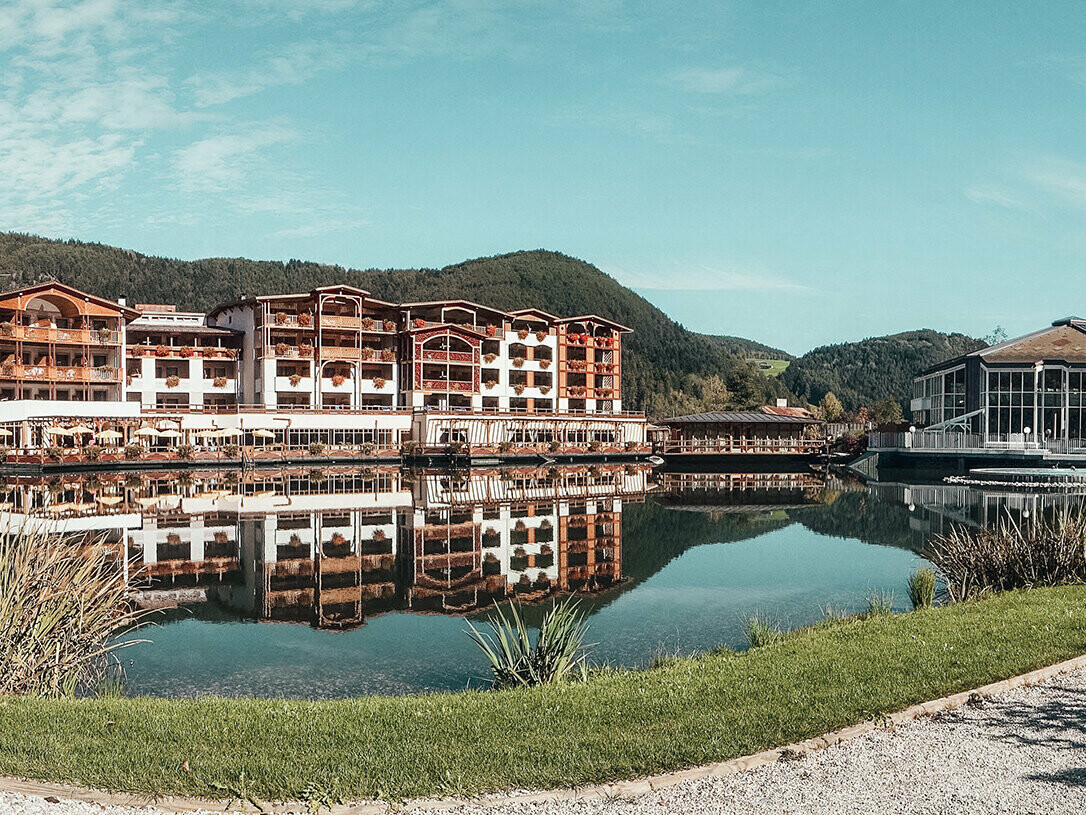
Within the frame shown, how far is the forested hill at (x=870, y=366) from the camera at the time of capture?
159250 millimetres

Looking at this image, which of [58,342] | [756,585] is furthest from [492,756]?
[58,342]

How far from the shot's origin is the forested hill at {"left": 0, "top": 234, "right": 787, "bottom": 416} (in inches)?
4560

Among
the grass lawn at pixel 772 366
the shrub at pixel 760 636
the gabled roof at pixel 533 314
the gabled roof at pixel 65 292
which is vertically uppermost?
the grass lawn at pixel 772 366

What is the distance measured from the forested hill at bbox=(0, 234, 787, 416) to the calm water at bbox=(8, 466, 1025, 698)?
6632 cm

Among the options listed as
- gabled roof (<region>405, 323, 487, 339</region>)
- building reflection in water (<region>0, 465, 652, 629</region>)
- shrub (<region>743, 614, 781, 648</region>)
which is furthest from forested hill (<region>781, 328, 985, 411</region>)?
shrub (<region>743, 614, 781, 648</region>)

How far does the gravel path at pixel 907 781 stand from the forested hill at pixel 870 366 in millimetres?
149420

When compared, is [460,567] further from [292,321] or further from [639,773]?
[292,321]

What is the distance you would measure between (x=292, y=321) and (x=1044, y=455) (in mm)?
44395

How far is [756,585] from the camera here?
1703 cm

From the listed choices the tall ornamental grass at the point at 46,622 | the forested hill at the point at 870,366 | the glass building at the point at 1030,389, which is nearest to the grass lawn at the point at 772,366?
the forested hill at the point at 870,366

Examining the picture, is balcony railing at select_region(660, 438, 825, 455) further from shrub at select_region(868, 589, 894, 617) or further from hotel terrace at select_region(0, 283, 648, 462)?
shrub at select_region(868, 589, 894, 617)

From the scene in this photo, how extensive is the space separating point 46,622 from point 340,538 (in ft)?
43.4

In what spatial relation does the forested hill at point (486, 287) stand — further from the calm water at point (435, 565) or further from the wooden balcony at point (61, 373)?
the calm water at point (435, 565)

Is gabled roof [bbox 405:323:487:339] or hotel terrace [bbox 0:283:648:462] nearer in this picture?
hotel terrace [bbox 0:283:648:462]
